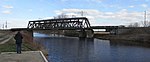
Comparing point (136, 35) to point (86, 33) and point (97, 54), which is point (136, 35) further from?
point (97, 54)

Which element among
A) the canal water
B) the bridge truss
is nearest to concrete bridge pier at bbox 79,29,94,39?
the bridge truss

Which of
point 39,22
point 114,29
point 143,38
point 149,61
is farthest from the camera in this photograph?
point 39,22

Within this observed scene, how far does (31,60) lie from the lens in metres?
21.1

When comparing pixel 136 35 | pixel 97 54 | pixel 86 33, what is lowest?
pixel 97 54

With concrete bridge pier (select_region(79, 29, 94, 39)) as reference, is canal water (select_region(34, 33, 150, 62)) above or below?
below

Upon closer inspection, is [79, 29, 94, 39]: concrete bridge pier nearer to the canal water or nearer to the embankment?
the embankment

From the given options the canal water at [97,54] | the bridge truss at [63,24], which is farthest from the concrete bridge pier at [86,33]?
the canal water at [97,54]

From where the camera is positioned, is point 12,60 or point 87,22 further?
point 87,22

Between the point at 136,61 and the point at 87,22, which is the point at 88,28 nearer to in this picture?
the point at 87,22

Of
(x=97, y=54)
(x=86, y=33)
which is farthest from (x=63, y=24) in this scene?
(x=97, y=54)

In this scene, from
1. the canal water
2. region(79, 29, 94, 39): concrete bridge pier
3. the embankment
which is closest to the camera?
the canal water

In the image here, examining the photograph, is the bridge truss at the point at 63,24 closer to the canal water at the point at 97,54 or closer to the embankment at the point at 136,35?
the embankment at the point at 136,35

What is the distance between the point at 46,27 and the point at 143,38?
8243 centimetres

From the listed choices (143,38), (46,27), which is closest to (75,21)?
(46,27)
